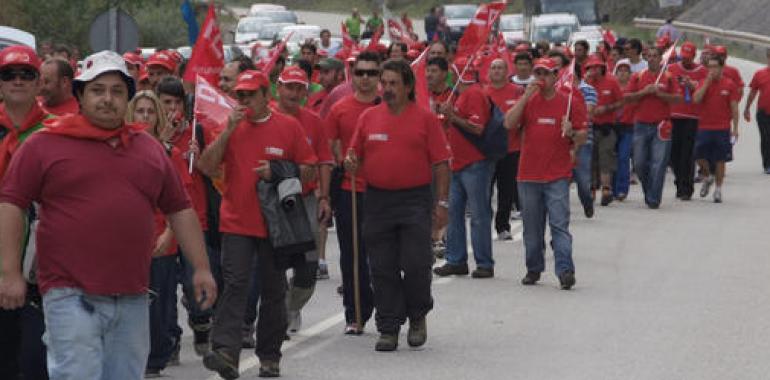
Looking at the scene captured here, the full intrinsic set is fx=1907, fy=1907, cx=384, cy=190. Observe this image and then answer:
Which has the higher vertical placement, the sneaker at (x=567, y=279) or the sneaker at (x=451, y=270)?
the sneaker at (x=567, y=279)

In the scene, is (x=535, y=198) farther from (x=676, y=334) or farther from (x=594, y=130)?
(x=594, y=130)

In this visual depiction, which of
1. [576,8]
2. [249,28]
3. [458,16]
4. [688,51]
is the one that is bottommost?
[249,28]

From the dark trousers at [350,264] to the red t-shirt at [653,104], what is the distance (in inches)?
425

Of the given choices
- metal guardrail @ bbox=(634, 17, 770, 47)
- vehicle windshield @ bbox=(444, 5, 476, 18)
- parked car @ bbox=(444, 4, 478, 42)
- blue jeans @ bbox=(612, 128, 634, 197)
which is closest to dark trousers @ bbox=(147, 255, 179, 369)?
blue jeans @ bbox=(612, 128, 634, 197)

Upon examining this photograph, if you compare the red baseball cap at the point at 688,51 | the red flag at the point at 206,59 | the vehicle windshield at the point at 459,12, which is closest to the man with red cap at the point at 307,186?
the red flag at the point at 206,59

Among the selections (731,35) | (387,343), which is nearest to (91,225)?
(387,343)

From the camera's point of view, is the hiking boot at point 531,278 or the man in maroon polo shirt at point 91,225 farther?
the hiking boot at point 531,278

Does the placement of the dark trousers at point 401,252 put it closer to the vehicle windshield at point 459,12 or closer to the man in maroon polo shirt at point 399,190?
the man in maroon polo shirt at point 399,190

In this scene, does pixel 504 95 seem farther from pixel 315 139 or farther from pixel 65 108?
pixel 65 108

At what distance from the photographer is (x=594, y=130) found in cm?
2342

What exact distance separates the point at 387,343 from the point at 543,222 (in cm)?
393

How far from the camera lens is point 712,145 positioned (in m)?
24.4

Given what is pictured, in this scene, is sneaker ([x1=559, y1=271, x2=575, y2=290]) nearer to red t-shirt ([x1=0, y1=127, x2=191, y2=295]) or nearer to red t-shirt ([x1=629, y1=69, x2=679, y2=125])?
red t-shirt ([x1=0, y1=127, x2=191, y2=295])

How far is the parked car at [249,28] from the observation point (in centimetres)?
5993
